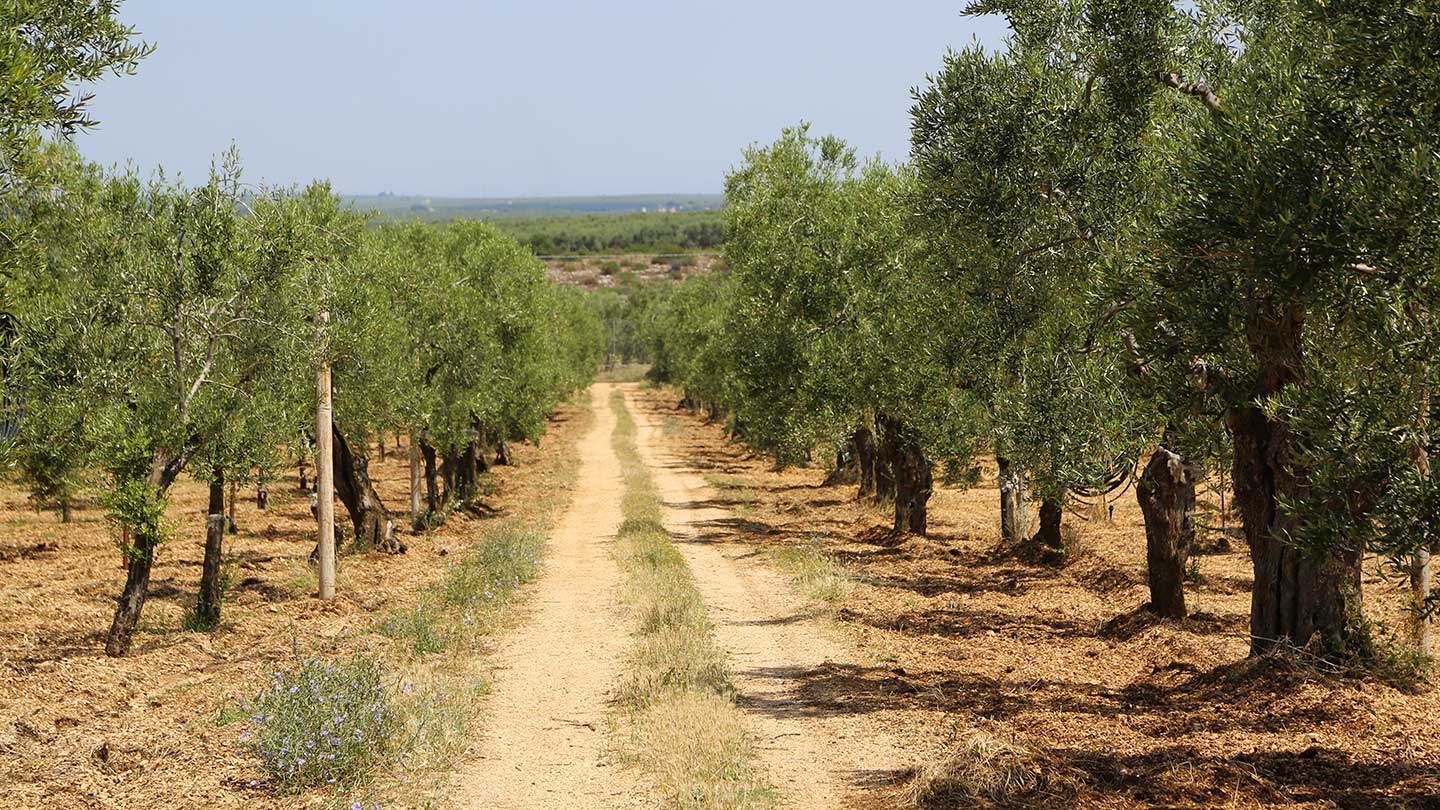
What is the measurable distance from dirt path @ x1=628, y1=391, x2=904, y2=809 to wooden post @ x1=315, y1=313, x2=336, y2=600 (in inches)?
290

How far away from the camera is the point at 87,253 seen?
58.9 ft

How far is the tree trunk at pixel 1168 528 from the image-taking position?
16.4 meters

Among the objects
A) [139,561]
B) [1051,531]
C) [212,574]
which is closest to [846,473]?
[1051,531]

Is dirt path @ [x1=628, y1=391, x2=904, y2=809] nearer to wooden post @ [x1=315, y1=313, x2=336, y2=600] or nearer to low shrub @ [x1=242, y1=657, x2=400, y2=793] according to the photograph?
low shrub @ [x1=242, y1=657, x2=400, y2=793]

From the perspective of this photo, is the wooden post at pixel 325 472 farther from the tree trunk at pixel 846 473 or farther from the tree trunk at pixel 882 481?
the tree trunk at pixel 846 473

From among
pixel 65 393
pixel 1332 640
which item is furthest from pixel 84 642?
pixel 1332 640

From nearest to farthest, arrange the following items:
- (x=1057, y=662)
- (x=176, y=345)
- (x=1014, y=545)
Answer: (x=1057, y=662) → (x=176, y=345) → (x=1014, y=545)

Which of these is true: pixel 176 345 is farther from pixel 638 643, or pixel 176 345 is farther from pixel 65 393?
pixel 638 643

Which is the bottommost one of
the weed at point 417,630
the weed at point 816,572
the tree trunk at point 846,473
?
the tree trunk at point 846,473

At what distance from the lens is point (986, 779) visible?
990 cm

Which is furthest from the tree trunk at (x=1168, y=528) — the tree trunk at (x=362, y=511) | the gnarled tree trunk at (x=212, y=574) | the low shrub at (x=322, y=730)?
the tree trunk at (x=362, y=511)

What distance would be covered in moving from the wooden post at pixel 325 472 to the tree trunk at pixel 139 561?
3901 millimetres

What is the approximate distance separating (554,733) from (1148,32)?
10421mm

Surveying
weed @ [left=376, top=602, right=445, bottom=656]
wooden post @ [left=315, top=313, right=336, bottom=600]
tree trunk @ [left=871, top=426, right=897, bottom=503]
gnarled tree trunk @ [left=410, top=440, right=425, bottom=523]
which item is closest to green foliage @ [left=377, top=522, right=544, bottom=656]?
weed @ [left=376, top=602, right=445, bottom=656]
